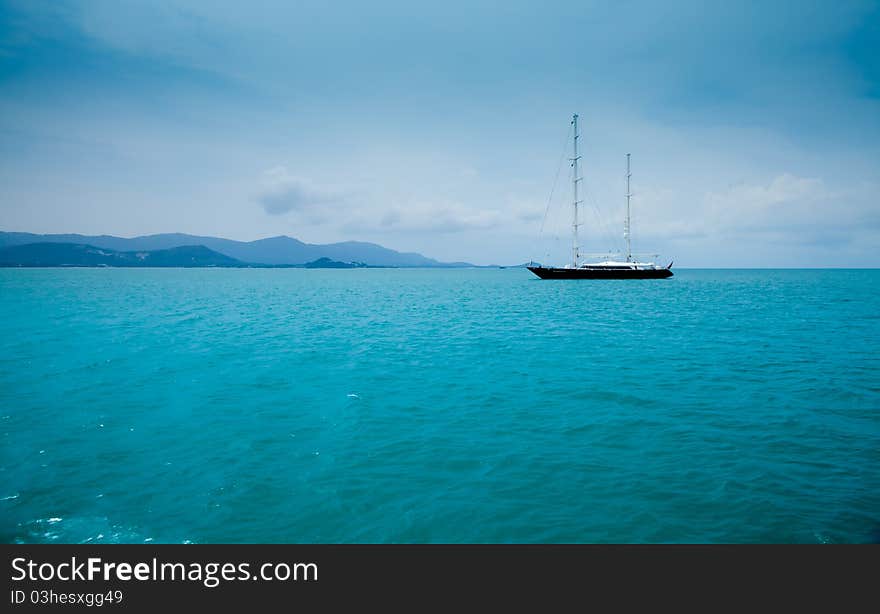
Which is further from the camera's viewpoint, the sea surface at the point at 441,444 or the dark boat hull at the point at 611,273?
the dark boat hull at the point at 611,273

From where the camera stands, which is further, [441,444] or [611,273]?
[611,273]

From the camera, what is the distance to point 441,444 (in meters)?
13.4

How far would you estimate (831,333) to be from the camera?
→ 117 feet

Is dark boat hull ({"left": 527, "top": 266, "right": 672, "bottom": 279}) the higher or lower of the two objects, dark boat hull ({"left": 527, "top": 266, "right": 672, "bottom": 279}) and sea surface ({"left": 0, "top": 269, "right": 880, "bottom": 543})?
the higher

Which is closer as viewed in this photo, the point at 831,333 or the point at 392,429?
the point at 392,429

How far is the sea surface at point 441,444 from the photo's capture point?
9078 millimetres

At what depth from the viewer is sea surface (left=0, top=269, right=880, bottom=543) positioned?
9.08m

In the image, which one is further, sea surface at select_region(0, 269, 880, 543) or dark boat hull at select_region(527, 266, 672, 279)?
dark boat hull at select_region(527, 266, 672, 279)

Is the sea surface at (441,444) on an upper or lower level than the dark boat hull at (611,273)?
lower

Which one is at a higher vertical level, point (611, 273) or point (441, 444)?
point (611, 273)
